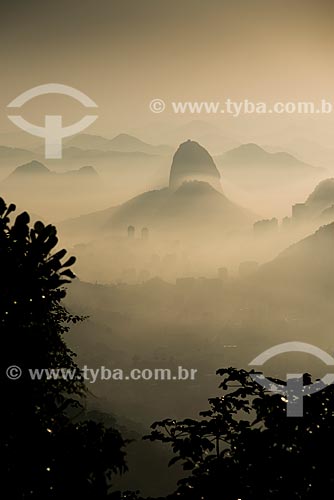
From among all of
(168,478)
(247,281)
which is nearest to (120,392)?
(168,478)

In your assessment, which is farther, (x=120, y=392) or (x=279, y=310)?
(x=279, y=310)

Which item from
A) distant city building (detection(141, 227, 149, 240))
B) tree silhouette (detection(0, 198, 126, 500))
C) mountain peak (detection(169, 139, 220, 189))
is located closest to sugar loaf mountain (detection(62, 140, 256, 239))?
mountain peak (detection(169, 139, 220, 189))

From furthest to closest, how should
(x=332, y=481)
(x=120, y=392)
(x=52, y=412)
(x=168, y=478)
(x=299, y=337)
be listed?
(x=299, y=337) < (x=120, y=392) < (x=168, y=478) < (x=52, y=412) < (x=332, y=481)

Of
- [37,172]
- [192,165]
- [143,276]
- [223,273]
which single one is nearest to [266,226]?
[223,273]

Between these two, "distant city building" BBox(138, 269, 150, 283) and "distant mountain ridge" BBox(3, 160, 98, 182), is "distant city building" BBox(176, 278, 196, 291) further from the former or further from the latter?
"distant mountain ridge" BBox(3, 160, 98, 182)

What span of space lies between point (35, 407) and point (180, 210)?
442ft

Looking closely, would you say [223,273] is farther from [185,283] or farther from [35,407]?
[35,407]

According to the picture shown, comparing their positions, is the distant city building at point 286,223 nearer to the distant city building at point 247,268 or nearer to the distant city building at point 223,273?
the distant city building at point 247,268

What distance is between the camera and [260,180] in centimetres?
10750

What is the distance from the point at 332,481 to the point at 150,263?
12131 centimetres

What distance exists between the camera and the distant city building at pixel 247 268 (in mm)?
113188

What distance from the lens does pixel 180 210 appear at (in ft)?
450

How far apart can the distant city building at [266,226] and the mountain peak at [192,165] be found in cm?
1561

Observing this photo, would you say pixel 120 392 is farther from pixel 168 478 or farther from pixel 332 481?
pixel 332 481
